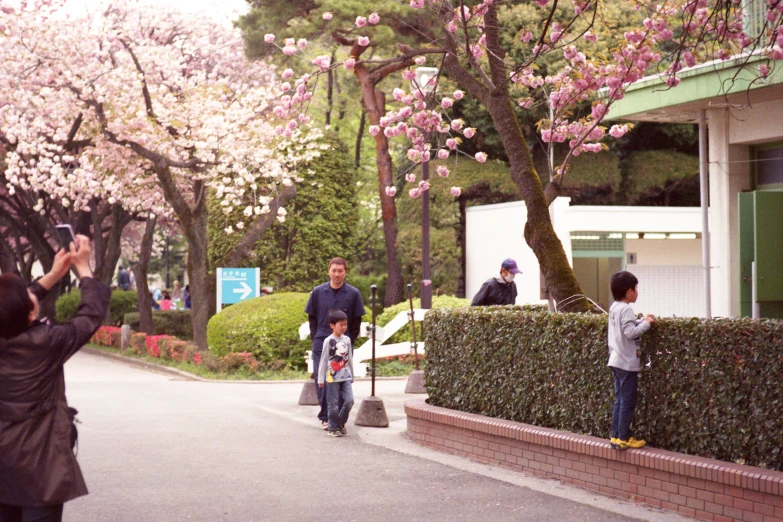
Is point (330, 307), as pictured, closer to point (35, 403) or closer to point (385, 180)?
point (35, 403)

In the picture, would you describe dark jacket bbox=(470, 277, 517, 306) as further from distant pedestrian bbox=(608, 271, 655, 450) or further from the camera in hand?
the camera in hand

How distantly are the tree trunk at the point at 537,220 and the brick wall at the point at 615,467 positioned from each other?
1.55 meters

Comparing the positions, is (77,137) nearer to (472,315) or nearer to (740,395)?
(472,315)

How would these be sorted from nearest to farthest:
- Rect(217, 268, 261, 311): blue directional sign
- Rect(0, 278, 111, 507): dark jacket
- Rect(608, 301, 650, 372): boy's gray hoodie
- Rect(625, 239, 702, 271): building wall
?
Rect(0, 278, 111, 507): dark jacket < Rect(608, 301, 650, 372): boy's gray hoodie < Rect(217, 268, 261, 311): blue directional sign < Rect(625, 239, 702, 271): building wall

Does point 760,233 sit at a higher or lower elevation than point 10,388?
higher

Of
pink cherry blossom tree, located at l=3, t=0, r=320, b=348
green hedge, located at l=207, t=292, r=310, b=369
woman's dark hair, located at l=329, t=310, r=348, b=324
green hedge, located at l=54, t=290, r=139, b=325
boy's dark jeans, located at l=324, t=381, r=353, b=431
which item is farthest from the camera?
green hedge, located at l=54, t=290, r=139, b=325

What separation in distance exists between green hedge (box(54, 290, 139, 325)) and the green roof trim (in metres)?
25.7

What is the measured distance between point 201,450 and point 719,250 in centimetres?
788

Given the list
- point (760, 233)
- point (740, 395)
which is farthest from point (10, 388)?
point (760, 233)

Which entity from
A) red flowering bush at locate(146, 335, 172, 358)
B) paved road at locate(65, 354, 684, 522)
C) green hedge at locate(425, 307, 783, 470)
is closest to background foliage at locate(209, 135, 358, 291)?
red flowering bush at locate(146, 335, 172, 358)

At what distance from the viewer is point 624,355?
799 cm

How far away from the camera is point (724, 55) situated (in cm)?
1145

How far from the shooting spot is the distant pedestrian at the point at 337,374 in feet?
38.3

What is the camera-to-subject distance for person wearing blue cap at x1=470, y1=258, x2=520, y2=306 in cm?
1248
